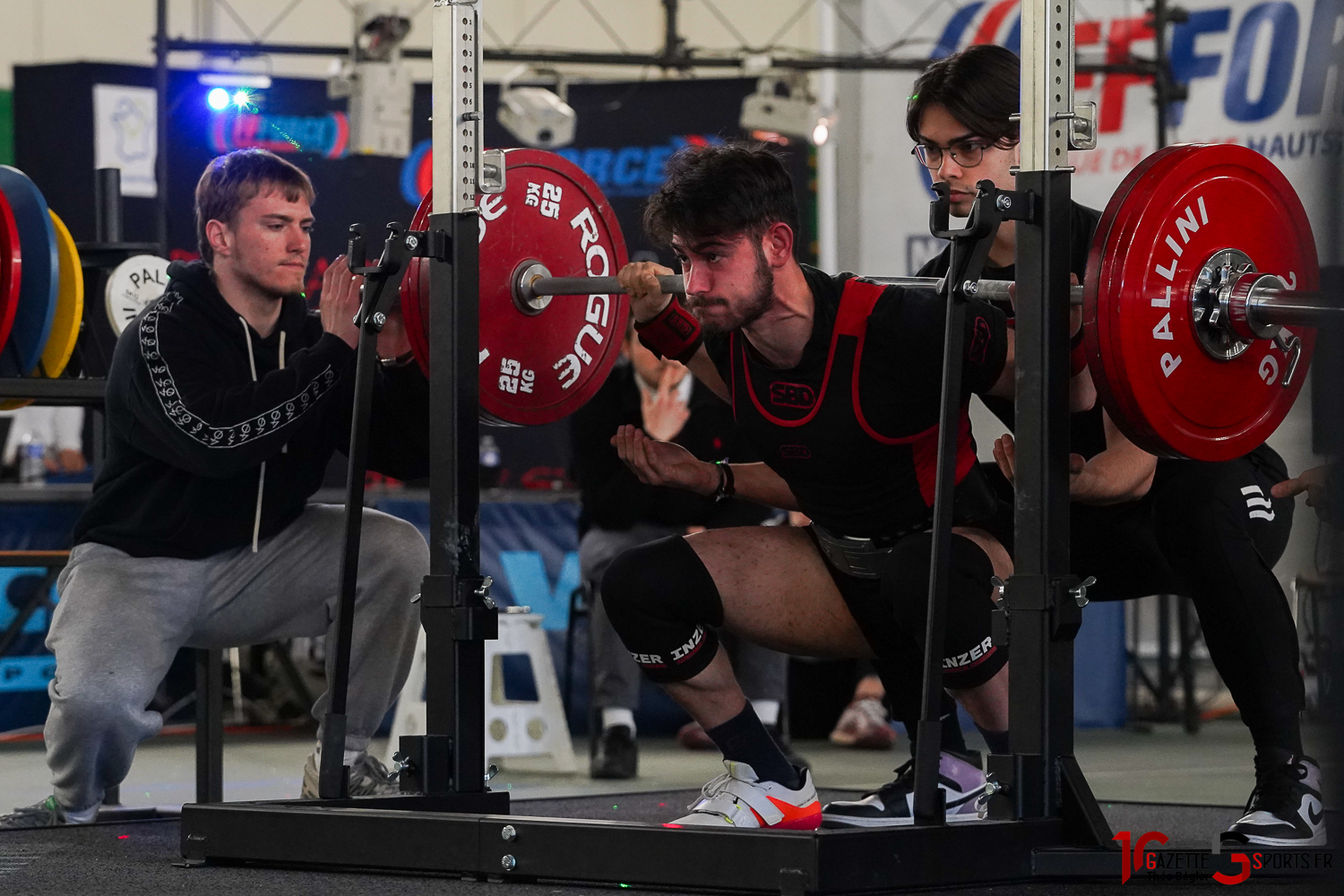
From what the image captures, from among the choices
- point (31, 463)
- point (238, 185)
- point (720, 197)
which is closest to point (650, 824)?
point (720, 197)

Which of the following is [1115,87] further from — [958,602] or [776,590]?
[958,602]

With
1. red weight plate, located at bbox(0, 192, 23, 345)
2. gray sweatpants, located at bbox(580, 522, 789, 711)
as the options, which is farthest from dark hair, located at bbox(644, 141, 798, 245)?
gray sweatpants, located at bbox(580, 522, 789, 711)

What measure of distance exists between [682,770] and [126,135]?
4.47 meters

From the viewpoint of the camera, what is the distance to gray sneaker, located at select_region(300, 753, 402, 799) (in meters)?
3.02

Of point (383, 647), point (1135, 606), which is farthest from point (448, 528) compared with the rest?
point (1135, 606)

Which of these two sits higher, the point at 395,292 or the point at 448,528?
the point at 395,292

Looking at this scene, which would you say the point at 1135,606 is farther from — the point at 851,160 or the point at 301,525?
the point at 301,525

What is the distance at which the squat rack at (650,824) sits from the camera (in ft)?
6.66

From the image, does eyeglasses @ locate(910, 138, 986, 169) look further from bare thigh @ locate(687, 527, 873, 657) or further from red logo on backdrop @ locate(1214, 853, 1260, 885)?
red logo on backdrop @ locate(1214, 853, 1260, 885)

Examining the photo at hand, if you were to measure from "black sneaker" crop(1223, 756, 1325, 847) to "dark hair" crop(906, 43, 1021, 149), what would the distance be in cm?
103

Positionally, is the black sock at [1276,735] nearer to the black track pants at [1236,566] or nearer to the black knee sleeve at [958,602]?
the black track pants at [1236,566]

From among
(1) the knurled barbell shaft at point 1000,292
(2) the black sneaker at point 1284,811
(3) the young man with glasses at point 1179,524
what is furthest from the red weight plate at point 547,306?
(2) the black sneaker at point 1284,811

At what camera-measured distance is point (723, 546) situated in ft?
8.36

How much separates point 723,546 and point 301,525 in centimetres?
96
